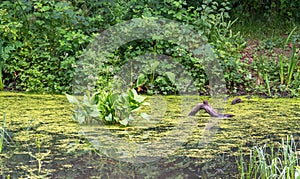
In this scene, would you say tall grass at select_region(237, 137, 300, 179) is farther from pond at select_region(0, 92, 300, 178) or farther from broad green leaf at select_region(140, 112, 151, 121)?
broad green leaf at select_region(140, 112, 151, 121)

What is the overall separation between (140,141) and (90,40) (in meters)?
2.44

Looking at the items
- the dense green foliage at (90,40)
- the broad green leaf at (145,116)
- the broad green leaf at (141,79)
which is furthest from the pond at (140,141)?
the dense green foliage at (90,40)

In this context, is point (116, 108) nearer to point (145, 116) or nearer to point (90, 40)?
point (145, 116)

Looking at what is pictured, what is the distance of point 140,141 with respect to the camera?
3861 mm

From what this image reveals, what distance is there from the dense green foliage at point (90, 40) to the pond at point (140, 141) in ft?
2.43

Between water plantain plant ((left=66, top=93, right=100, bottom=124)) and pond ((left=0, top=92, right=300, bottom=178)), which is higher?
water plantain plant ((left=66, top=93, right=100, bottom=124))

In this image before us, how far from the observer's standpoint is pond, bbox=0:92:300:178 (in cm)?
326

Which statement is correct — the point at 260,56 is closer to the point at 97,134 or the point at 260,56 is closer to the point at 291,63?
the point at 291,63

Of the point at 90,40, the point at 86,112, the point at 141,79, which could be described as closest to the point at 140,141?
the point at 86,112

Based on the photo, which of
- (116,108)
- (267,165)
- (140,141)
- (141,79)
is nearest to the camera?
(267,165)

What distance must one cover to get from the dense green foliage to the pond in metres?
0.74

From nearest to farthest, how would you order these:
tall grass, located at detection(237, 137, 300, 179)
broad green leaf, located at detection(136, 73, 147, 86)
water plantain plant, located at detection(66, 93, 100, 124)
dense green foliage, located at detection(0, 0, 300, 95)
Result: tall grass, located at detection(237, 137, 300, 179) < water plantain plant, located at detection(66, 93, 100, 124) < broad green leaf, located at detection(136, 73, 147, 86) < dense green foliage, located at detection(0, 0, 300, 95)

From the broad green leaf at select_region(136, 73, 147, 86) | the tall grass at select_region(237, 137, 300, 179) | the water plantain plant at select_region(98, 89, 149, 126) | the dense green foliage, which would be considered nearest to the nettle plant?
the water plantain plant at select_region(98, 89, 149, 126)

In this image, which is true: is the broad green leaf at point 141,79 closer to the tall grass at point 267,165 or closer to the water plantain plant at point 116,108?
the water plantain plant at point 116,108
